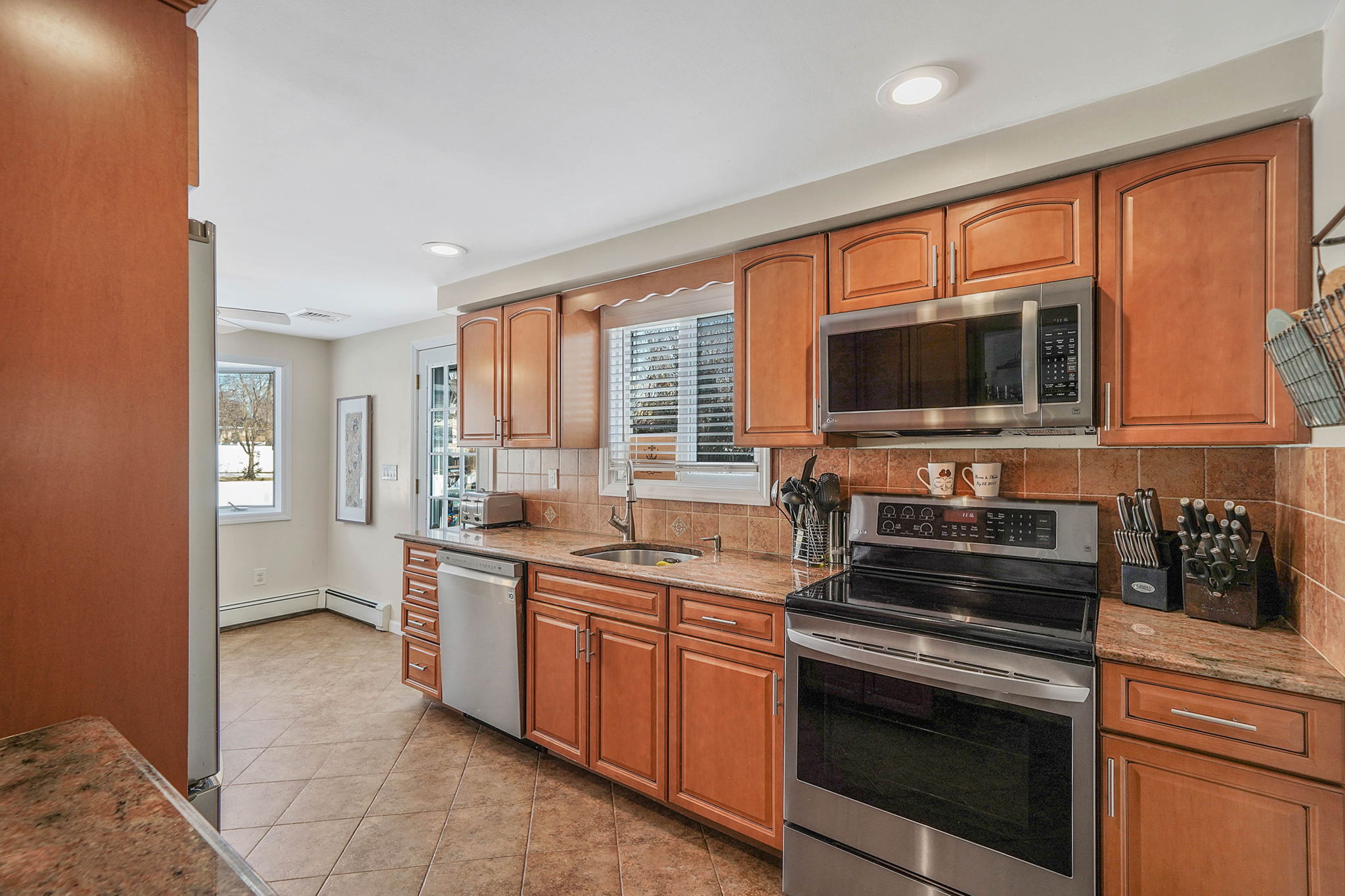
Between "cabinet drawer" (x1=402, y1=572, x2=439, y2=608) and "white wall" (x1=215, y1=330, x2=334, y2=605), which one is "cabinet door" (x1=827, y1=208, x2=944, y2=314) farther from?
"white wall" (x1=215, y1=330, x2=334, y2=605)

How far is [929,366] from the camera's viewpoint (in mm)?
2062

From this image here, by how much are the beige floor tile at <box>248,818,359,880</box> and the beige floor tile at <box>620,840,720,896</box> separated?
1013mm

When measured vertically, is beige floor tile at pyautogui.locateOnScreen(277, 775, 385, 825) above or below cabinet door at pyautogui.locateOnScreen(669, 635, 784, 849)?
below

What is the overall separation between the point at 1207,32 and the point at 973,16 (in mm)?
575

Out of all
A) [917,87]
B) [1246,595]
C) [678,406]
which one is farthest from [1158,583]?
[678,406]

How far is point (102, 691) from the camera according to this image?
3.57 feet

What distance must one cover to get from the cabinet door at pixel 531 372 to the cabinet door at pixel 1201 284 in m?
2.37

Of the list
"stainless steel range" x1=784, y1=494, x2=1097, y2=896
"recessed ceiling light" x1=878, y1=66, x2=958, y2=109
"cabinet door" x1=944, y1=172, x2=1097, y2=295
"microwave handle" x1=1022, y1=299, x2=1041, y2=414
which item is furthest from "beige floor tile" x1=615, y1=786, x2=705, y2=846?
"recessed ceiling light" x1=878, y1=66, x2=958, y2=109

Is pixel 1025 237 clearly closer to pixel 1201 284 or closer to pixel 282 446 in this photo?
pixel 1201 284

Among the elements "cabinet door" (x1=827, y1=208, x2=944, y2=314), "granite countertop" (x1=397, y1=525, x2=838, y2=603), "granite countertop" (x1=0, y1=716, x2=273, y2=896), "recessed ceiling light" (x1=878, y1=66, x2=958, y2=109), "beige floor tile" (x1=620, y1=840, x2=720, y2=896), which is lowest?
"beige floor tile" (x1=620, y1=840, x2=720, y2=896)

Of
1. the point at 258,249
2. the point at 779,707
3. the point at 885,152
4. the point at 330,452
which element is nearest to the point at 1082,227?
the point at 885,152

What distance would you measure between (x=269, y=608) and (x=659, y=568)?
4219 millimetres

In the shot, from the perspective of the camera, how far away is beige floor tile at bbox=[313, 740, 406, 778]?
2.75 m

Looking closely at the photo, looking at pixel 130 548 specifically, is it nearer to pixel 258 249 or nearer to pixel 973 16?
pixel 973 16
